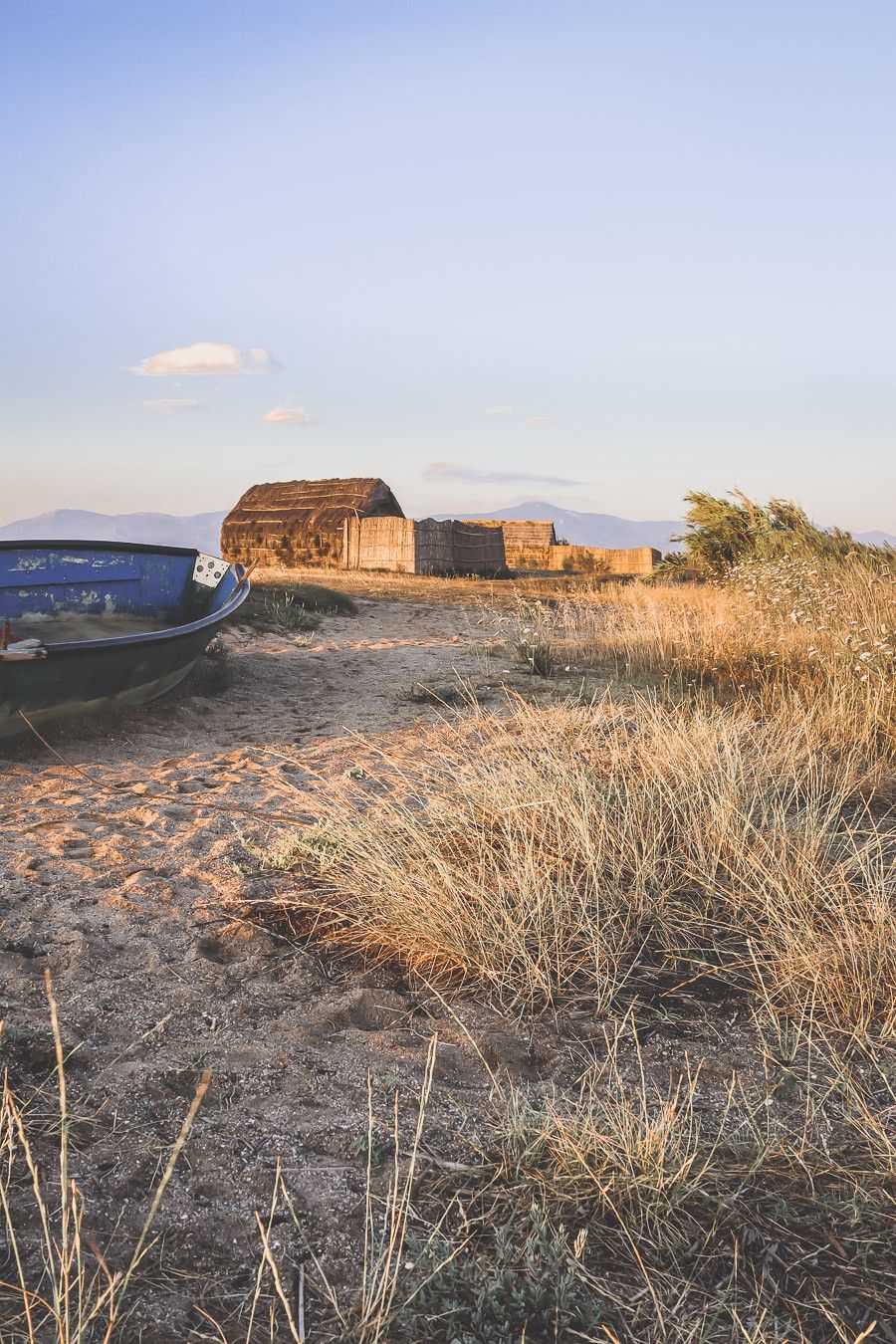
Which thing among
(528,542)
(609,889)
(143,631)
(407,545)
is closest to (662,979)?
(609,889)

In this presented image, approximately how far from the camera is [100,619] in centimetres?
831

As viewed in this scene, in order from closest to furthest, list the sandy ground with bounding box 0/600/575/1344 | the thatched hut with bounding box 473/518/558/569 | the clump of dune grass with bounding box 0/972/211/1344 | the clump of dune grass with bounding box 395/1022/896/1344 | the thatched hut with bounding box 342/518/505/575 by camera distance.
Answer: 1. the clump of dune grass with bounding box 0/972/211/1344
2. the clump of dune grass with bounding box 395/1022/896/1344
3. the sandy ground with bounding box 0/600/575/1344
4. the thatched hut with bounding box 342/518/505/575
5. the thatched hut with bounding box 473/518/558/569

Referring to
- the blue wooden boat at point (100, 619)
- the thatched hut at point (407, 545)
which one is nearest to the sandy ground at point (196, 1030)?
the blue wooden boat at point (100, 619)

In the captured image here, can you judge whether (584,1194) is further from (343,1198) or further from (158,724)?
(158,724)

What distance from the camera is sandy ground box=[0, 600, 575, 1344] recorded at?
6.91ft

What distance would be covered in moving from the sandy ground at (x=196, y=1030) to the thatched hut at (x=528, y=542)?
Result: 20.0 metres

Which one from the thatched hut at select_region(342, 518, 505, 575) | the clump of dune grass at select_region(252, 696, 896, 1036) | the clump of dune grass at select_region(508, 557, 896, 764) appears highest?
the thatched hut at select_region(342, 518, 505, 575)

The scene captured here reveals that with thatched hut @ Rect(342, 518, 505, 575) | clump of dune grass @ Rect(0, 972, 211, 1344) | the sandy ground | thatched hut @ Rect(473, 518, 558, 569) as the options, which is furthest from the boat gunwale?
thatched hut @ Rect(473, 518, 558, 569)

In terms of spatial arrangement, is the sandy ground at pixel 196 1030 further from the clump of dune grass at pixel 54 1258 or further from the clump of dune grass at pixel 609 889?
the clump of dune grass at pixel 609 889

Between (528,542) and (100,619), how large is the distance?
1816 cm

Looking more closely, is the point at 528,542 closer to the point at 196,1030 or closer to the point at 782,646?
the point at 782,646

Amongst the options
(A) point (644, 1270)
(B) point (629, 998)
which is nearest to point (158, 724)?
(B) point (629, 998)

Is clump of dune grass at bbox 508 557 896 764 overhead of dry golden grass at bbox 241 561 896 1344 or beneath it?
overhead

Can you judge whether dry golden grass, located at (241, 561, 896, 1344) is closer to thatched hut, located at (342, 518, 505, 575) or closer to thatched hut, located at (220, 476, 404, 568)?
thatched hut, located at (342, 518, 505, 575)
